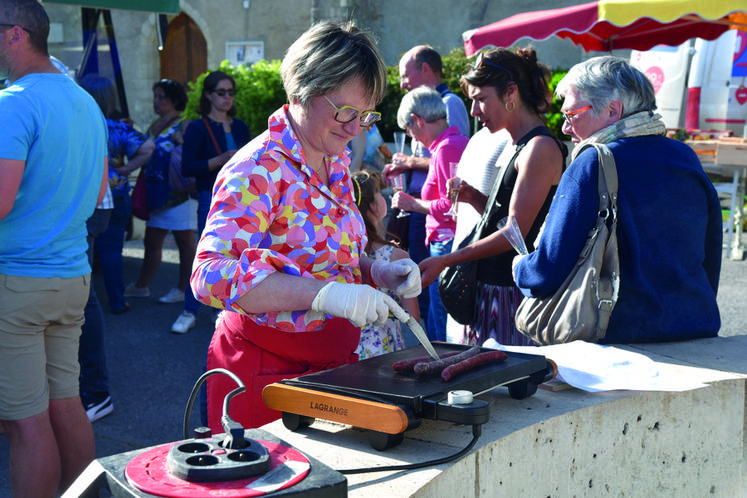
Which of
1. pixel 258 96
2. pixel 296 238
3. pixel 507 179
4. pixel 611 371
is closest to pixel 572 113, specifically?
pixel 507 179

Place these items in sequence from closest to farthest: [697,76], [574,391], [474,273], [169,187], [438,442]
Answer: [438,442], [574,391], [474,273], [169,187], [697,76]

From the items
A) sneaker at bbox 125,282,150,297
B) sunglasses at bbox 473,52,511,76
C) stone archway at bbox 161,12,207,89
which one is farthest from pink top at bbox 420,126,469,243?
stone archway at bbox 161,12,207,89

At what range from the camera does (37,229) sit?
2.56 meters

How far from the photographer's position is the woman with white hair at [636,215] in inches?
88.0

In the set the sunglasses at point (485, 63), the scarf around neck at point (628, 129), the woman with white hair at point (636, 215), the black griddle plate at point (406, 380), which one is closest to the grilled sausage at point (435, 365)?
the black griddle plate at point (406, 380)

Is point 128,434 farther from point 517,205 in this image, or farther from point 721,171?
point 721,171

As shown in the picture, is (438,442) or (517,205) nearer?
(438,442)

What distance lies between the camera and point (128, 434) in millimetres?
3789

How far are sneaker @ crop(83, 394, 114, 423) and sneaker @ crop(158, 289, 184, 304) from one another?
2.34 meters

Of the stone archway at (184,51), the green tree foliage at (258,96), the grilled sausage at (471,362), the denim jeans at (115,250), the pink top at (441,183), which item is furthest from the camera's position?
the stone archway at (184,51)

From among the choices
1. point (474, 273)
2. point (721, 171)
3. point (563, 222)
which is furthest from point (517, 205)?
point (721, 171)

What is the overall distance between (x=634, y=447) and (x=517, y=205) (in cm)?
110

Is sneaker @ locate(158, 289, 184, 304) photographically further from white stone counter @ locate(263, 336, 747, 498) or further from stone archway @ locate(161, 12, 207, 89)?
stone archway @ locate(161, 12, 207, 89)

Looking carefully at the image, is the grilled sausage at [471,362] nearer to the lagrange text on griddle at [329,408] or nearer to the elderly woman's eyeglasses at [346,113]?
the lagrange text on griddle at [329,408]
